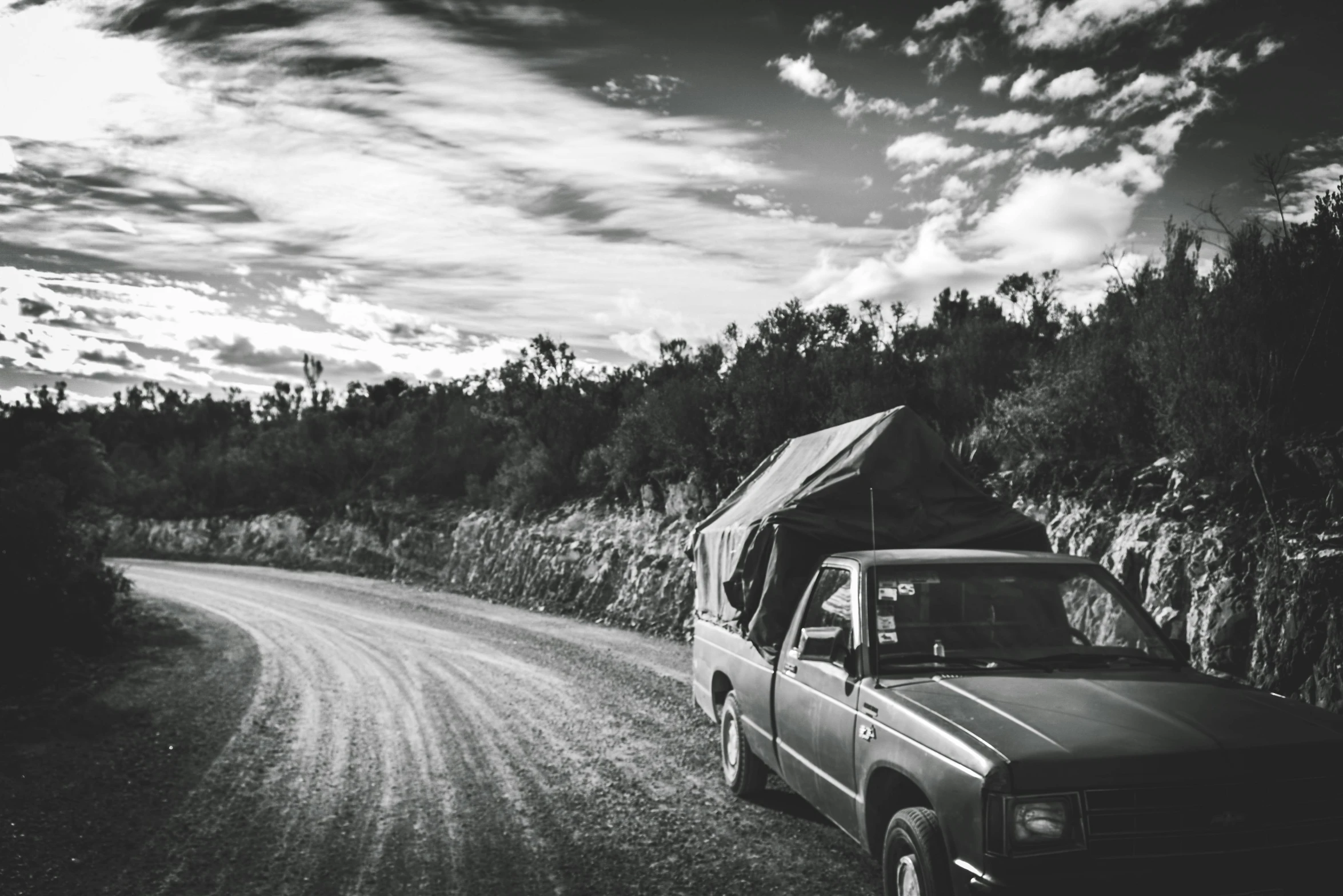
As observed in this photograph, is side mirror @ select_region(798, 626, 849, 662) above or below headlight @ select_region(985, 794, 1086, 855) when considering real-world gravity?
above

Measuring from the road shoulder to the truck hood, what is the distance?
4676 mm

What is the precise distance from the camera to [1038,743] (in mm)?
3402

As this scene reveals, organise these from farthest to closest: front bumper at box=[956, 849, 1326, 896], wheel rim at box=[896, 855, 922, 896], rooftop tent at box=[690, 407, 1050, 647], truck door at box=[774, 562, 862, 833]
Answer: rooftop tent at box=[690, 407, 1050, 647] < truck door at box=[774, 562, 862, 833] < wheel rim at box=[896, 855, 922, 896] < front bumper at box=[956, 849, 1326, 896]

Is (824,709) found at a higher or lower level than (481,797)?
higher

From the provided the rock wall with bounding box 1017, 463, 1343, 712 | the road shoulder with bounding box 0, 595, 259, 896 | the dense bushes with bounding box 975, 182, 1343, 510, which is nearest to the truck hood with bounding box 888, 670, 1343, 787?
the rock wall with bounding box 1017, 463, 1343, 712

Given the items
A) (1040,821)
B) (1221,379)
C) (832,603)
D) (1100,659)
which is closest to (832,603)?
(832,603)

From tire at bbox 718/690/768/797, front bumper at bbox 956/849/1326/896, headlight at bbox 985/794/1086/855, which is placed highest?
headlight at bbox 985/794/1086/855

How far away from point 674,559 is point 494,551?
7.53m

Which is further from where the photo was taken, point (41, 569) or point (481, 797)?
point (41, 569)

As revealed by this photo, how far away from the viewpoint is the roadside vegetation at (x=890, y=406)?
823cm

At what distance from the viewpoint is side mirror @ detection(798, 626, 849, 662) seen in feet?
15.2

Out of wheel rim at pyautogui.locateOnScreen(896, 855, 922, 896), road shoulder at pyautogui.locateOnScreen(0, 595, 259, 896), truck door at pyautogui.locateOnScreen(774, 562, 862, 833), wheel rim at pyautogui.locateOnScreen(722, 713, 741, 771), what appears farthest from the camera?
wheel rim at pyautogui.locateOnScreen(722, 713, 741, 771)

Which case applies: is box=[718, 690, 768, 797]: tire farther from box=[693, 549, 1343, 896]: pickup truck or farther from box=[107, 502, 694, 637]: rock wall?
box=[107, 502, 694, 637]: rock wall

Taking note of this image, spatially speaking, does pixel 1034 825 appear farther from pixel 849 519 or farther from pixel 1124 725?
pixel 849 519
